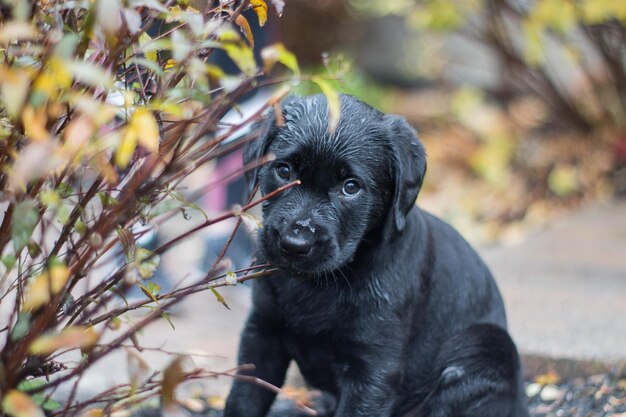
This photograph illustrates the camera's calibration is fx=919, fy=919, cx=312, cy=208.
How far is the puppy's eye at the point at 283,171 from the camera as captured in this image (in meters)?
2.65

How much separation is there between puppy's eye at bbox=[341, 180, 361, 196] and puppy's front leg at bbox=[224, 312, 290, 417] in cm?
50

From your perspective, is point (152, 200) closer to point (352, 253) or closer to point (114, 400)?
point (114, 400)

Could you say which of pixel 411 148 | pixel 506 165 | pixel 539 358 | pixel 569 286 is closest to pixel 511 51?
pixel 506 165

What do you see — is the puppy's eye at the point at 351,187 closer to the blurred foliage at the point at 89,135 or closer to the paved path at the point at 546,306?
the blurred foliage at the point at 89,135

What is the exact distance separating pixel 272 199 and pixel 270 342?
0.48 m

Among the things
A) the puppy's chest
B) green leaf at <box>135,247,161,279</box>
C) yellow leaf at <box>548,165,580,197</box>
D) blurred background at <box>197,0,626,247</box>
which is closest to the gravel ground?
the puppy's chest

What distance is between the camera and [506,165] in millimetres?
7766

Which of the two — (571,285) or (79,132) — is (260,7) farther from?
(571,285)

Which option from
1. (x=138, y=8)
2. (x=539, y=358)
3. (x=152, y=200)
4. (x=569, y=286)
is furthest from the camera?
(x=569, y=286)

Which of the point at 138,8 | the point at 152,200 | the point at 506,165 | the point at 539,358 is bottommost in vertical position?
the point at 506,165

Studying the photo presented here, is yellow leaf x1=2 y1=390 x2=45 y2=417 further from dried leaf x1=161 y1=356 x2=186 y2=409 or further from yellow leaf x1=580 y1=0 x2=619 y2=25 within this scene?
yellow leaf x1=580 y1=0 x2=619 y2=25

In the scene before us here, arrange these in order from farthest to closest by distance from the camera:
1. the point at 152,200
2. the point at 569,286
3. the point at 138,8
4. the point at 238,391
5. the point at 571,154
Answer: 1. the point at 571,154
2. the point at 569,286
3. the point at 238,391
4. the point at 152,200
5. the point at 138,8

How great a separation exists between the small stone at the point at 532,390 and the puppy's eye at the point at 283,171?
1.51 m

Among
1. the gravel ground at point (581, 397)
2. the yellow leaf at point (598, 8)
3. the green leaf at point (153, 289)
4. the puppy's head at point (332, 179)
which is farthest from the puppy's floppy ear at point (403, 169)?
the yellow leaf at point (598, 8)
